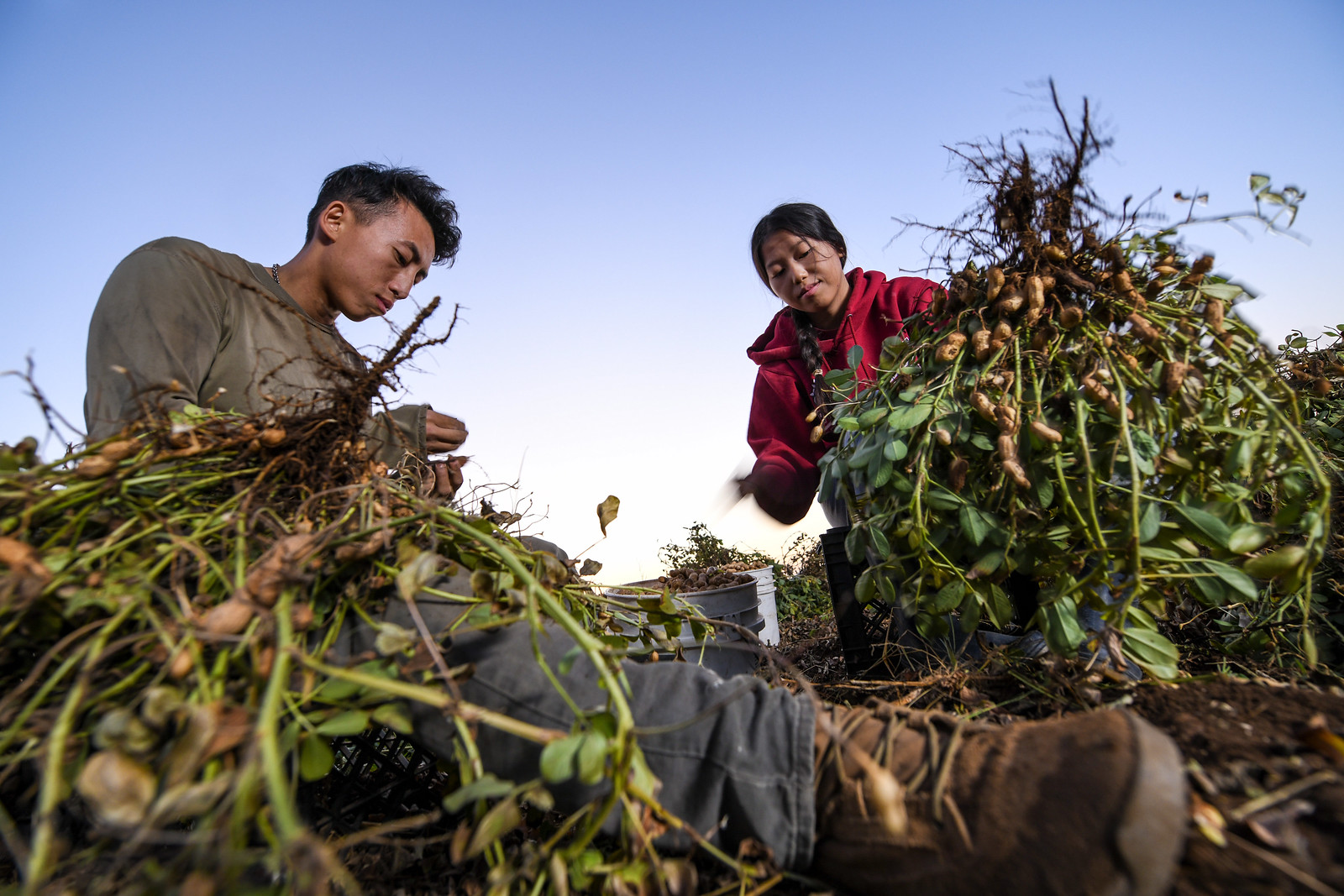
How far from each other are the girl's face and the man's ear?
1.68 metres

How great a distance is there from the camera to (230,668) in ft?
2.20

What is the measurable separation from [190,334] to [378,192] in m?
1.02

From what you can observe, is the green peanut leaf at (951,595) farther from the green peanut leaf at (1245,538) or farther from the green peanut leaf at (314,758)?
the green peanut leaf at (314,758)

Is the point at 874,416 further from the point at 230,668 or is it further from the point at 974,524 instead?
the point at 230,668

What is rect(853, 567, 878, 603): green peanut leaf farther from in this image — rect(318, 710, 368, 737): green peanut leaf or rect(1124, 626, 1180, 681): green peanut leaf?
rect(318, 710, 368, 737): green peanut leaf

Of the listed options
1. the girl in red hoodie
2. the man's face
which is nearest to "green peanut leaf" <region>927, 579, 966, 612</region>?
the girl in red hoodie

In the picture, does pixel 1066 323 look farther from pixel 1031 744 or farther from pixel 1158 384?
pixel 1031 744

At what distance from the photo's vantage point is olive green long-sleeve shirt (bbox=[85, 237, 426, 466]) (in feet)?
5.30

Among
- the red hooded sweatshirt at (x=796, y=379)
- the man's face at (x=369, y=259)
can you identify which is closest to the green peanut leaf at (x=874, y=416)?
the red hooded sweatshirt at (x=796, y=379)

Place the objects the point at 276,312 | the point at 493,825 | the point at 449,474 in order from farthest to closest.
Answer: the point at 276,312
the point at 449,474
the point at 493,825

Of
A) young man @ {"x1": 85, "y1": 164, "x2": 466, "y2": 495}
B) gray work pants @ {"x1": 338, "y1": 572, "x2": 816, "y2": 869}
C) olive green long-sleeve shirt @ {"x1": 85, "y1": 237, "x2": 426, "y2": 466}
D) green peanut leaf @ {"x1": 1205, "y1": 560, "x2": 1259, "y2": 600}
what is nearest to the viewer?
gray work pants @ {"x1": 338, "y1": 572, "x2": 816, "y2": 869}

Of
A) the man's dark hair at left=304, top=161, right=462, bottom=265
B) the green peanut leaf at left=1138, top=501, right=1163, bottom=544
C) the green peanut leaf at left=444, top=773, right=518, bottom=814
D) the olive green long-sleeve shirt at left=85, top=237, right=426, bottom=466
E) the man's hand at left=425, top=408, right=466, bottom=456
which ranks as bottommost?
the green peanut leaf at left=444, top=773, right=518, bottom=814

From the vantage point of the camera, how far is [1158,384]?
984 mm

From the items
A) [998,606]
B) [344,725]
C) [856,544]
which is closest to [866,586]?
[856,544]
